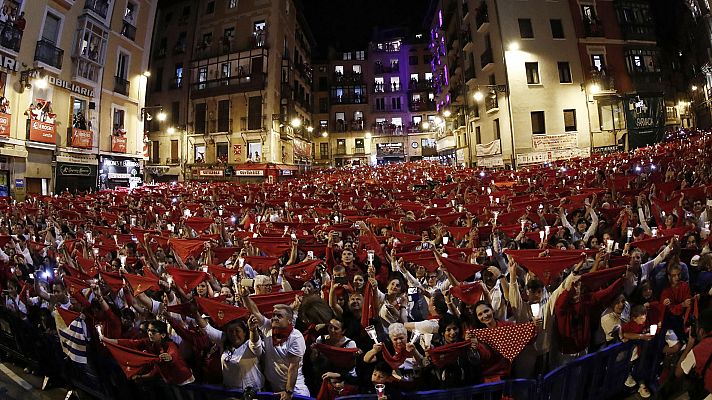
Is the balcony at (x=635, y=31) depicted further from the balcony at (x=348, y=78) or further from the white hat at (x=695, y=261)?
the balcony at (x=348, y=78)

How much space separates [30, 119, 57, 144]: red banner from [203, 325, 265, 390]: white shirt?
Result: 78.2ft

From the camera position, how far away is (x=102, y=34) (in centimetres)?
2570

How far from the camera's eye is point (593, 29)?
94.8 ft

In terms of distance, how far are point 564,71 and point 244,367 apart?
106ft

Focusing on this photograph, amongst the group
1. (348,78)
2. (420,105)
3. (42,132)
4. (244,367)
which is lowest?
(244,367)

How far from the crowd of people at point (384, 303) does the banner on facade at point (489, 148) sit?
20.0m

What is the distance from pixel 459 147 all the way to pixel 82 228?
3494 centimetres

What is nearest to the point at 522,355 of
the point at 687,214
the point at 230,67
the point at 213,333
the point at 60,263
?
the point at 213,333

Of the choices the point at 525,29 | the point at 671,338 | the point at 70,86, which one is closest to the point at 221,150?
the point at 70,86

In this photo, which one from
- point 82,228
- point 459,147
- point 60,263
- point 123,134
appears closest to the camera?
point 60,263

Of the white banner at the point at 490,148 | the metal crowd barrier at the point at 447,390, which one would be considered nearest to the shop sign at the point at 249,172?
the white banner at the point at 490,148

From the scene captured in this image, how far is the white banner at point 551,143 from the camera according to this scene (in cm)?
2719

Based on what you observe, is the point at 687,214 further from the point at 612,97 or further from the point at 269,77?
the point at 269,77

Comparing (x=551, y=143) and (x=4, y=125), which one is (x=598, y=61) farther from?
(x=4, y=125)
